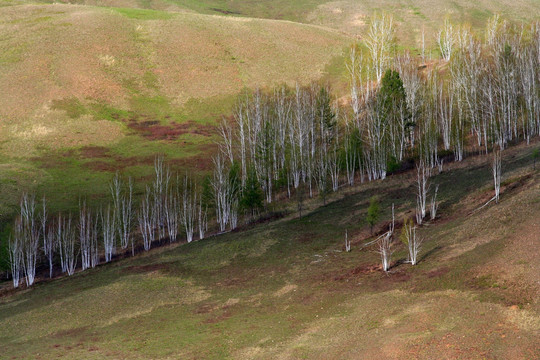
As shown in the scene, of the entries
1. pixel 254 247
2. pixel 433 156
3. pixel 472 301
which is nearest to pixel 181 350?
pixel 472 301

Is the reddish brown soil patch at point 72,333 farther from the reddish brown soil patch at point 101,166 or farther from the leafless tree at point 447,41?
the leafless tree at point 447,41

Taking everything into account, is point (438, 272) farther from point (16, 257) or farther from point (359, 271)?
point (16, 257)

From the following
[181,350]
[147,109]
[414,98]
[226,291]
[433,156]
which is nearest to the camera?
Result: [181,350]

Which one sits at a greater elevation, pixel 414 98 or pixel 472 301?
pixel 414 98

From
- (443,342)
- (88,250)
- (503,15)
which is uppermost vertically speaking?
(503,15)

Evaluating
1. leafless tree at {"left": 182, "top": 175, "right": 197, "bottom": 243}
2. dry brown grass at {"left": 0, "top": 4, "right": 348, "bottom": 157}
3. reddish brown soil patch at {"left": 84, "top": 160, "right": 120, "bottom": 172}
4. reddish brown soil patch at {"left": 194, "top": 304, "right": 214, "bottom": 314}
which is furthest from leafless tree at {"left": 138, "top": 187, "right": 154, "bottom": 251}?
dry brown grass at {"left": 0, "top": 4, "right": 348, "bottom": 157}

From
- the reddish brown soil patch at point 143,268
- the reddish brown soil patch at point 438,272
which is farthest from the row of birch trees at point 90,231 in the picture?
the reddish brown soil patch at point 438,272

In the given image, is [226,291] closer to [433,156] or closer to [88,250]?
[88,250]

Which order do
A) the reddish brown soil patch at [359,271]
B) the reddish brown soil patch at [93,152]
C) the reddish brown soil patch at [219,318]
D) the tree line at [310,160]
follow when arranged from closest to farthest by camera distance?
the reddish brown soil patch at [219,318] < the reddish brown soil patch at [359,271] < the tree line at [310,160] < the reddish brown soil patch at [93,152]
